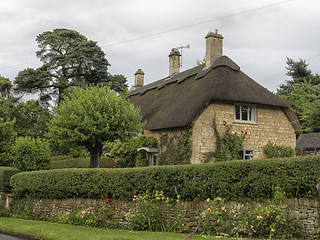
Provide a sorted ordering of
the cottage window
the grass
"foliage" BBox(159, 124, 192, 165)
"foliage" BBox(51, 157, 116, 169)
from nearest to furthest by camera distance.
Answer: the grass < "foliage" BBox(159, 124, 192, 165) < the cottage window < "foliage" BBox(51, 157, 116, 169)

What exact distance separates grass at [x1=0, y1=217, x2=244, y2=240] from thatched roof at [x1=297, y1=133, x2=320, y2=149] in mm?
29937

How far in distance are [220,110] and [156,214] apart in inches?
401

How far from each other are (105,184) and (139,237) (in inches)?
136

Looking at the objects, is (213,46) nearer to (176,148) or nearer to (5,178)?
(176,148)

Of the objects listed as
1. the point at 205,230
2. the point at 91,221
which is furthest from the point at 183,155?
the point at 205,230

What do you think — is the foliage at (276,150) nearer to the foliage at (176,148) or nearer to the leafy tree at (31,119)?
the foliage at (176,148)

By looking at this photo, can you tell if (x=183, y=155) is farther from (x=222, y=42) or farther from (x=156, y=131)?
(x=222, y=42)

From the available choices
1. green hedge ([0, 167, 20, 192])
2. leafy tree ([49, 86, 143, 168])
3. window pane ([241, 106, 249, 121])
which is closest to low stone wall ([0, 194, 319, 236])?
green hedge ([0, 167, 20, 192])

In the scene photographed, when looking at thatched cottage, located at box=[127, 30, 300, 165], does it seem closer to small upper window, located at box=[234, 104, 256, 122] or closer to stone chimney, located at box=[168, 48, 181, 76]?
small upper window, located at box=[234, 104, 256, 122]

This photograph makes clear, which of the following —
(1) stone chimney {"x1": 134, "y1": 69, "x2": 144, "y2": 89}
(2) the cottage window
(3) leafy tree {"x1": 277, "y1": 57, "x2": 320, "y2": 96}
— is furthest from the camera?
(3) leafy tree {"x1": 277, "y1": 57, "x2": 320, "y2": 96}

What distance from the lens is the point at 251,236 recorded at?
9.16 meters

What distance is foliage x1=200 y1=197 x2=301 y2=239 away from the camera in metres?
8.91

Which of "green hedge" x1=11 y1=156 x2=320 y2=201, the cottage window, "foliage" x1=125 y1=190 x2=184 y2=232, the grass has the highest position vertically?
the cottage window

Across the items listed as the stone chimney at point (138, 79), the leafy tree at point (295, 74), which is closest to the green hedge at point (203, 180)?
the stone chimney at point (138, 79)
